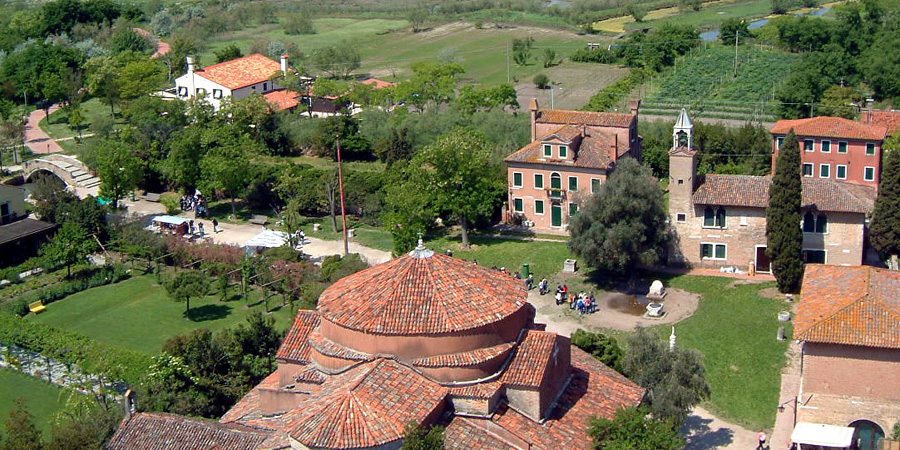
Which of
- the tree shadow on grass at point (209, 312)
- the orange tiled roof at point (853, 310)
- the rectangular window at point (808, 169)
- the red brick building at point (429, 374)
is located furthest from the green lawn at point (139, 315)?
the rectangular window at point (808, 169)

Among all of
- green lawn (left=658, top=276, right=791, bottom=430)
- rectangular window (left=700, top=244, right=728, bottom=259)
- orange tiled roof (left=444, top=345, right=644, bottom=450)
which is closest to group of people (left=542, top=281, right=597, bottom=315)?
green lawn (left=658, top=276, right=791, bottom=430)

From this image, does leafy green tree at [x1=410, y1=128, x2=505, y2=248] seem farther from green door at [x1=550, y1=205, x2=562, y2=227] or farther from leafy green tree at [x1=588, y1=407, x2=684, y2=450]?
leafy green tree at [x1=588, y1=407, x2=684, y2=450]

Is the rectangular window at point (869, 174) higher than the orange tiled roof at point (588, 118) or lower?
lower

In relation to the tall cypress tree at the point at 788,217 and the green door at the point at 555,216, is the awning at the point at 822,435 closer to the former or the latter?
the tall cypress tree at the point at 788,217

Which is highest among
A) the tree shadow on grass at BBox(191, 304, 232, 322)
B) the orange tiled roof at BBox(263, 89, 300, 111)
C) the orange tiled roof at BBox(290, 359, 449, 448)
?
the orange tiled roof at BBox(263, 89, 300, 111)

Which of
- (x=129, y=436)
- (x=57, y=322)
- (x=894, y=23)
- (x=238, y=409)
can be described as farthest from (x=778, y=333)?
(x=894, y=23)

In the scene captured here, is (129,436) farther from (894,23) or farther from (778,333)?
(894,23)

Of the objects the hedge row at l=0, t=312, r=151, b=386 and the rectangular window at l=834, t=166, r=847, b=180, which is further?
the rectangular window at l=834, t=166, r=847, b=180

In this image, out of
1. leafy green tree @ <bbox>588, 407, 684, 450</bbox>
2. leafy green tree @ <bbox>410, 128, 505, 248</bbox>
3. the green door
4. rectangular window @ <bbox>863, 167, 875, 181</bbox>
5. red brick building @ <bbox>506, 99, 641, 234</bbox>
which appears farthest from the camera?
rectangular window @ <bbox>863, 167, 875, 181</bbox>
